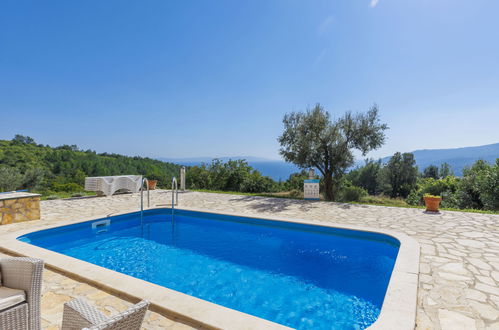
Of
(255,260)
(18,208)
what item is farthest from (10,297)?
(18,208)

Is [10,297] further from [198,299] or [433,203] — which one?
[433,203]

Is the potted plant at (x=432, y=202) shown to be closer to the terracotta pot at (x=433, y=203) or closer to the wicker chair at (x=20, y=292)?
the terracotta pot at (x=433, y=203)

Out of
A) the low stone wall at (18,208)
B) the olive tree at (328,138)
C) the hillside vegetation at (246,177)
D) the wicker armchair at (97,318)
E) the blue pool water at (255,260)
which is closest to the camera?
the wicker armchair at (97,318)

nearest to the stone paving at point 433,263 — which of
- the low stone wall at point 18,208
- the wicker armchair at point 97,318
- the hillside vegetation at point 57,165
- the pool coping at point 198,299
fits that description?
the pool coping at point 198,299

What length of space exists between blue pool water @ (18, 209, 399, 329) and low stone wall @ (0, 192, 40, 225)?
96 centimetres

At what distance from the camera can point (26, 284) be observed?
1.43m

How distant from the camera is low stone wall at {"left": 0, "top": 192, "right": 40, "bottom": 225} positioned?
4.88m

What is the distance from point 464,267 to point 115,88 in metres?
18.8

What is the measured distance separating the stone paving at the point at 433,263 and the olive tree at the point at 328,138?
349cm

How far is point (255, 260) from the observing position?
4316mm

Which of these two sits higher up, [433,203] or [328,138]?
[328,138]

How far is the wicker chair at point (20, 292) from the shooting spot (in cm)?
133

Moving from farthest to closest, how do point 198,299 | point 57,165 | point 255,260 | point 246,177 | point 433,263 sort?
point 57,165
point 246,177
point 255,260
point 433,263
point 198,299

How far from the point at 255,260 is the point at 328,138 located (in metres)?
7.11
